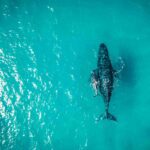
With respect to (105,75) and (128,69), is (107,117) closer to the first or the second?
(105,75)

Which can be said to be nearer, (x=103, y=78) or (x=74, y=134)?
(x=103, y=78)

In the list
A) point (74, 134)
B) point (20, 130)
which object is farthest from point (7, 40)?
point (74, 134)

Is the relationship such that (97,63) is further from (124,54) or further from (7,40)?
(7,40)

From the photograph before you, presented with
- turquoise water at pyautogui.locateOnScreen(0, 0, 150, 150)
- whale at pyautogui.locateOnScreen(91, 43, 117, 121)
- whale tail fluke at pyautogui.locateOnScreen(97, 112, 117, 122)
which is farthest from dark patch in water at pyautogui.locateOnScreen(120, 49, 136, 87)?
whale tail fluke at pyautogui.locateOnScreen(97, 112, 117, 122)

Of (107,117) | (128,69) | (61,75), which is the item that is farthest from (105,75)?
(61,75)

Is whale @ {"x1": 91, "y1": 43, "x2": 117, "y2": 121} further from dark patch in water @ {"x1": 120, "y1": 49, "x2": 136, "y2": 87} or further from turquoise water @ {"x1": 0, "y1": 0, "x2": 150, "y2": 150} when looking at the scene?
dark patch in water @ {"x1": 120, "y1": 49, "x2": 136, "y2": 87}

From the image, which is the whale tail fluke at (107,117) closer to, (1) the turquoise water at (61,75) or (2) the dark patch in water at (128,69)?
(1) the turquoise water at (61,75)
